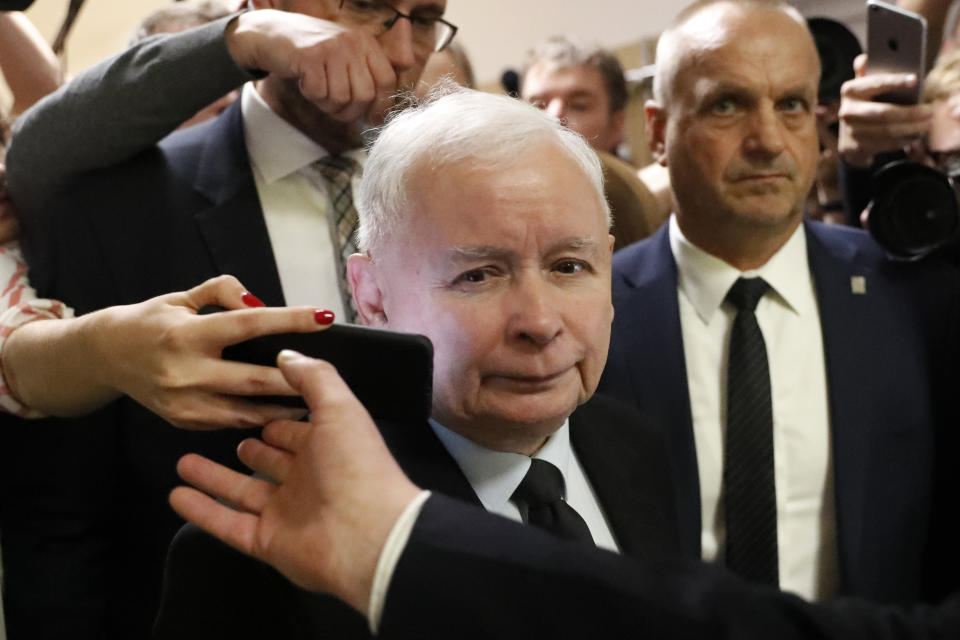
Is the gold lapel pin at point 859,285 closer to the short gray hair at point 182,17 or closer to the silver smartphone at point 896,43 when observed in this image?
the silver smartphone at point 896,43

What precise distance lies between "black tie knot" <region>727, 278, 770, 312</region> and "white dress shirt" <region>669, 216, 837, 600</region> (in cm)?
1

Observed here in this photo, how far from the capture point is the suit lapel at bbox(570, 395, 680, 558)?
1.26 m

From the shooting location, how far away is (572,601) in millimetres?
777

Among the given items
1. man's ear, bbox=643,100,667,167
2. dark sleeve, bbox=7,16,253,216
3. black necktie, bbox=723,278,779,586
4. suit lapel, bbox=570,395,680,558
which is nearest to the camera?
suit lapel, bbox=570,395,680,558

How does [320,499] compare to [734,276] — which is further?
[734,276]

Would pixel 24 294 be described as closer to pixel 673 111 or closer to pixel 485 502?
pixel 485 502

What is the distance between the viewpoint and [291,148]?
1.57 m

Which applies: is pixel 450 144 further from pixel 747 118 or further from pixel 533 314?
pixel 747 118

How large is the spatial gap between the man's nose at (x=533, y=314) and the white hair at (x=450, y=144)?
0.14 metres

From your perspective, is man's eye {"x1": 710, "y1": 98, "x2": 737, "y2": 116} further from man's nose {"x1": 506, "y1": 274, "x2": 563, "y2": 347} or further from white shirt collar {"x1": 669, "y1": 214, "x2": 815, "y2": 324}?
man's nose {"x1": 506, "y1": 274, "x2": 563, "y2": 347}

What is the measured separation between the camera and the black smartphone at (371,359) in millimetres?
906

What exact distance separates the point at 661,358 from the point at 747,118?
446 mm

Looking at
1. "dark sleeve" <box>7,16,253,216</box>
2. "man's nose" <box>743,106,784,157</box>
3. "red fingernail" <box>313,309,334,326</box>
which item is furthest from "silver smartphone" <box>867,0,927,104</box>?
"red fingernail" <box>313,309,334,326</box>

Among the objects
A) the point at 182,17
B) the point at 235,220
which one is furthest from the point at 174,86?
the point at 182,17
